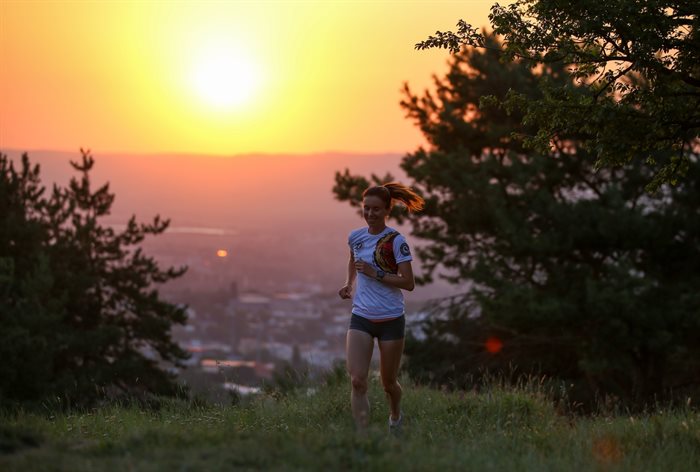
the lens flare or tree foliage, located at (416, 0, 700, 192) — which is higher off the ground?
tree foliage, located at (416, 0, 700, 192)

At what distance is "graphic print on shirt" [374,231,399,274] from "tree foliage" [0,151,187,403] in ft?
72.0

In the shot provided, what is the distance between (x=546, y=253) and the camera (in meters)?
23.1

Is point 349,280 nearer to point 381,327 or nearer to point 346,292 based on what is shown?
point 346,292

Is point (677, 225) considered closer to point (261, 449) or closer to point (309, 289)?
point (261, 449)

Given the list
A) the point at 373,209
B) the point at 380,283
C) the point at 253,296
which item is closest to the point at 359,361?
the point at 380,283

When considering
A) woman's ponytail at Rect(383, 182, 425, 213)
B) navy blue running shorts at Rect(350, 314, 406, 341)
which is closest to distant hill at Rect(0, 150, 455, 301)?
woman's ponytail at Rect(383, 182, 425, 213)

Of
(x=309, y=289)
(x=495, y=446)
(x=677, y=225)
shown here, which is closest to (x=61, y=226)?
(x=677, y=225)

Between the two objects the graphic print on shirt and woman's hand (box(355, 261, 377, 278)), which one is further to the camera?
the graphic print on shirt

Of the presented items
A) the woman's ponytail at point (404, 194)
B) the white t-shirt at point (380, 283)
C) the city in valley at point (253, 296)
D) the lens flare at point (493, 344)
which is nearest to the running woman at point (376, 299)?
the white t-shirt at point (380, 283)

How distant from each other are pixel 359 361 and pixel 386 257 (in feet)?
2.75

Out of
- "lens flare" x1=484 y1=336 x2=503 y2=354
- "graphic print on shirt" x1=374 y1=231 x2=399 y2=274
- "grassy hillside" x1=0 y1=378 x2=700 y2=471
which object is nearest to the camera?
"grassy hillside" x1=0 y1=378 x2=700 y2=471

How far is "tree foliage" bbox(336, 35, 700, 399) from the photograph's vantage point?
70.3ft

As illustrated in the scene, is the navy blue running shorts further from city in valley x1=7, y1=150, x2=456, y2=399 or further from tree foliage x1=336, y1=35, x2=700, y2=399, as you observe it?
city in valley x1=7, y1=150, x2=456, y2=399

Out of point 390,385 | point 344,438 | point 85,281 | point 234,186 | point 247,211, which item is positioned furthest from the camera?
point 234,186
